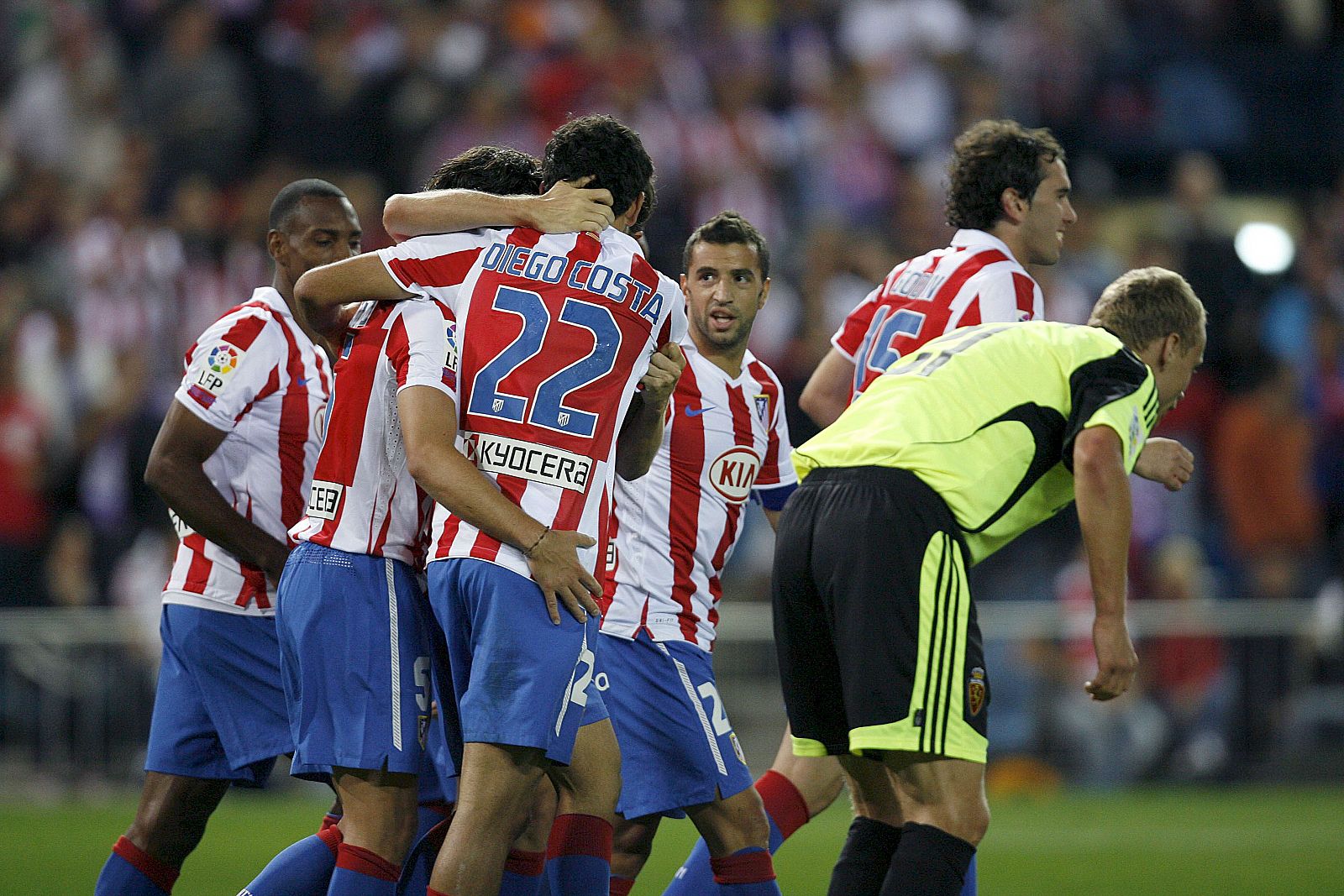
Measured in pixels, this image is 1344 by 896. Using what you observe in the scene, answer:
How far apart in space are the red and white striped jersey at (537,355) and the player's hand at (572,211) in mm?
34

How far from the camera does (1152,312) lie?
5484mm

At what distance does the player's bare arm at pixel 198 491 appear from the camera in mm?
6078

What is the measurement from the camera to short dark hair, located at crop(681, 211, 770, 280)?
6746 mm

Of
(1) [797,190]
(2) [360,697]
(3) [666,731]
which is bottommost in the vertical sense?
(3) [666,731]

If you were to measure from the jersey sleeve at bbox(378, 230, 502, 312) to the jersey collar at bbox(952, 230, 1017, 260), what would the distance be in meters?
2.17

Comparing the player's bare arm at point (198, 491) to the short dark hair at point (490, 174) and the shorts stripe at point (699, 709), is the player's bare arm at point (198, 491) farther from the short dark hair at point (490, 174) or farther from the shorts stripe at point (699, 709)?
the shorts stripe at point (699, 709)

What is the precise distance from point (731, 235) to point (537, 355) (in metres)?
1.82

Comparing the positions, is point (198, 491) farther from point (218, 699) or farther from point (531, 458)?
point (531, 458)

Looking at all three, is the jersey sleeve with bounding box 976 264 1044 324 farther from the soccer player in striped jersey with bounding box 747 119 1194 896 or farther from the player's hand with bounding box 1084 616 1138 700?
the player's hand with bounding box 1084 616 1138 700

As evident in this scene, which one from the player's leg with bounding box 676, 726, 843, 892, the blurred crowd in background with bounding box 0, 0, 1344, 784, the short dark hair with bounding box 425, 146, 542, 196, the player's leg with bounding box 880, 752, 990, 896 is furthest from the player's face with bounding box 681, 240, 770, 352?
the blurred crowd in background with bounding box 0, 0, 1344, 784

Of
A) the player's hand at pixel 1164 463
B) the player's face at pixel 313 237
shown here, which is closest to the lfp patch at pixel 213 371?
the player's face at pixel 313 237

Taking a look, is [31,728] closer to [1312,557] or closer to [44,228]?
[44,228]

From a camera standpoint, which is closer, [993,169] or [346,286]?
[346,286]

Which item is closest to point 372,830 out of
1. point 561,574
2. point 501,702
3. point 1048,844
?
point 501,702
